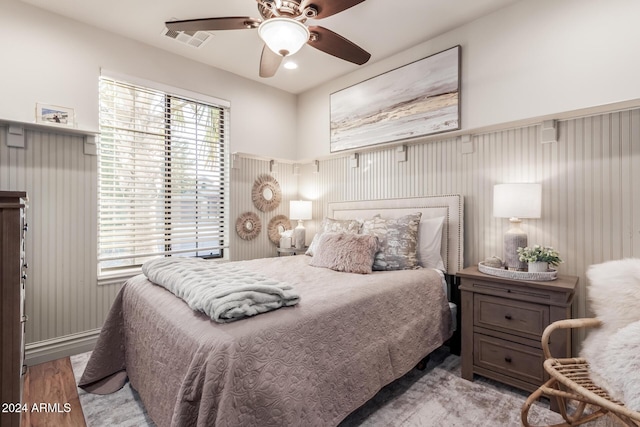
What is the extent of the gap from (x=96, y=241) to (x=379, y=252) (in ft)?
8.12

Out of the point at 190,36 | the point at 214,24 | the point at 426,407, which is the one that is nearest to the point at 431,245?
the point at 426,407

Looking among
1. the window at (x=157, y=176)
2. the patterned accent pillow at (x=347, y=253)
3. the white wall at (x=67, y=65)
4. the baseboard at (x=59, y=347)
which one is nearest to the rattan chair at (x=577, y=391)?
the patterned accent pillow at (x=347, y=253)

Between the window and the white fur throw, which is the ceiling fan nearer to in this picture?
the window

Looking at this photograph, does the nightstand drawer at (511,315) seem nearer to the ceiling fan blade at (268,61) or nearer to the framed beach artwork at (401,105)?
the framed beach artwork at (401,105)

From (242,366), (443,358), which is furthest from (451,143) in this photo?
(242,366)

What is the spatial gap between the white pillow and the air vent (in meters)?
→ 2.62

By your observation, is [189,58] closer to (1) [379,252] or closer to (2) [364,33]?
(2) [364,33]

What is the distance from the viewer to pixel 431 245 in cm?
263

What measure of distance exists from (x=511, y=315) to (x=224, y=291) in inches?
72.4

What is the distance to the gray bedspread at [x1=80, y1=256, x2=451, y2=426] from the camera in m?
1.12

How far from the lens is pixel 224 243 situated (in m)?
3.53

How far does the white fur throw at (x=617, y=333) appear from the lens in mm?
1188

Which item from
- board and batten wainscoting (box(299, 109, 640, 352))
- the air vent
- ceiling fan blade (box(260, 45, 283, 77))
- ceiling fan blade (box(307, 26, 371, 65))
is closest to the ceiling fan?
ceiling fan blade (box(307, 26, 371, 65))

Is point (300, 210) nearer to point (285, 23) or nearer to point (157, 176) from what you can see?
point (157, 176)
